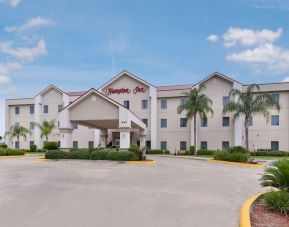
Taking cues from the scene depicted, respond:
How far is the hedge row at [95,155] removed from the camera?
Answer: 24125mm

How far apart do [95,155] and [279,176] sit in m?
18.3

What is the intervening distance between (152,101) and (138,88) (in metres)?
3.14

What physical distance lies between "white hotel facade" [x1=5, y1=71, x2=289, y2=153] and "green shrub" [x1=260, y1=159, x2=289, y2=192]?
27.8 metres

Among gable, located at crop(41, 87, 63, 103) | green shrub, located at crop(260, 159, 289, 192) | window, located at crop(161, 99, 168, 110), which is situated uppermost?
gable, located at crop(41, 87, 63, 103)

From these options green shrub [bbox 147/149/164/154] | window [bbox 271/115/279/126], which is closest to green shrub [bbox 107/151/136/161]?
green shrub [bbox 147/149/164/154]

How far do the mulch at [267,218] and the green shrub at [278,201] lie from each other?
13 cm

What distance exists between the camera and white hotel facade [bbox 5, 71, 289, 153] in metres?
41.2

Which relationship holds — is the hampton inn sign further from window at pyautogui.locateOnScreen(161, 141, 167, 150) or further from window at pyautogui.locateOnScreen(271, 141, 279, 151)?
window at pyautogui.locateOnScreen(271, 141, 279, 151)

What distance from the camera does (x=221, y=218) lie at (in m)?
7.36

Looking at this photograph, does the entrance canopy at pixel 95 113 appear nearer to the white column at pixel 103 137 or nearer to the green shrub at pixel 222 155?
the green shrub at pixel 222 155

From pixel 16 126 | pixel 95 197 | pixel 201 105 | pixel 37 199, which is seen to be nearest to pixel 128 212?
pixel 95 197

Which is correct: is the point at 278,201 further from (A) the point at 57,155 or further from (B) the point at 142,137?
(B) the point at 142,137

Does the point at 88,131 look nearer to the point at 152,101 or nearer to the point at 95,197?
the point at 152,101

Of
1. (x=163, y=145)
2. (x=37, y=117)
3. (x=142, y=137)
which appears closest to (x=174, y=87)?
(x=163, y=145)
